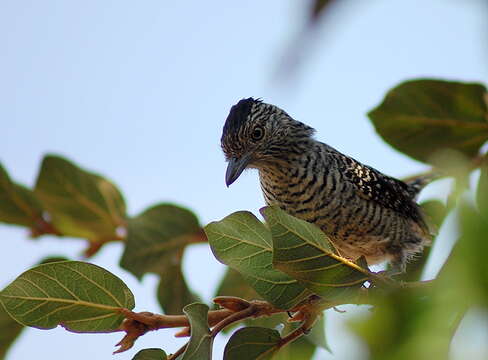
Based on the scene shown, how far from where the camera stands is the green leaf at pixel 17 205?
364cm

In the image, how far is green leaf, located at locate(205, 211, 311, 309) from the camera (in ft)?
6.18

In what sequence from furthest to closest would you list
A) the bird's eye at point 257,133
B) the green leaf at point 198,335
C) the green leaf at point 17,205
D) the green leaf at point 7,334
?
the bird's eye at point 257,133, the green leaf at point 17,205, the green leaf at point 7,334, the green leaf at point 198,335

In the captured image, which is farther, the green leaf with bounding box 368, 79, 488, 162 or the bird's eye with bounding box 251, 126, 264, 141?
the bird's eye with bounding box 251, 126, 264, 141

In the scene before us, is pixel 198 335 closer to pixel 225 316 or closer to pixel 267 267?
pixel 225 316

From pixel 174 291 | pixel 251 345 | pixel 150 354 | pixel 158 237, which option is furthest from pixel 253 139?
pixel 150 354

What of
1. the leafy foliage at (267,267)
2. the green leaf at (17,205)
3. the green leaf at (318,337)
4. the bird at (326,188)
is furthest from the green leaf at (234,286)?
the green leaf at (17,205)

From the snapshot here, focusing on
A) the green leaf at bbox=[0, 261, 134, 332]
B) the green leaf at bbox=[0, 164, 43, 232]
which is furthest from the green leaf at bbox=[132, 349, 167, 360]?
the green leaf at bbox=[0, 164, 43, 232]

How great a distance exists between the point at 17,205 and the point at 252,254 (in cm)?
215

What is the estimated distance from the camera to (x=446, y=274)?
452 mm

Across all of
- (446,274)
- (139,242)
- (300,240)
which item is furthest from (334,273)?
(139,242)

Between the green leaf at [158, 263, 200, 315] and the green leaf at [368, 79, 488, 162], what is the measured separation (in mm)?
1321

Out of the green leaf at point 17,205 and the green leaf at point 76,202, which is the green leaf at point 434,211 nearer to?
the green leaf at point 76,202

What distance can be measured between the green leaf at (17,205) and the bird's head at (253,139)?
110 centimetres

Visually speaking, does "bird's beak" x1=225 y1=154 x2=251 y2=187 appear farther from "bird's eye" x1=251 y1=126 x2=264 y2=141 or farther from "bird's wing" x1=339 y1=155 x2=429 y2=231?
"bird's wing" x1=339 y1=155 x2=429 y2=231
